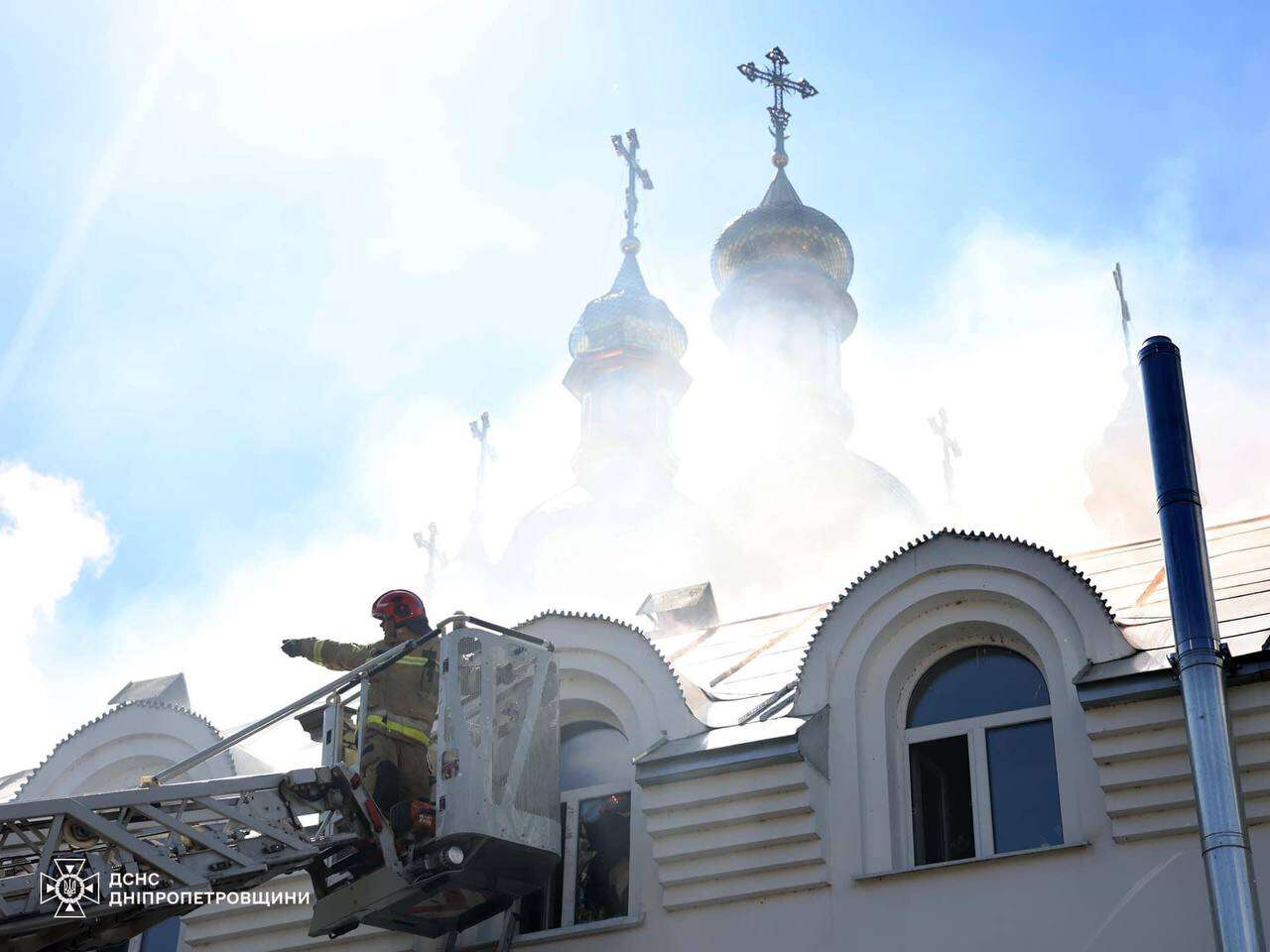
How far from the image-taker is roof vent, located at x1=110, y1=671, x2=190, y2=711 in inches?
641

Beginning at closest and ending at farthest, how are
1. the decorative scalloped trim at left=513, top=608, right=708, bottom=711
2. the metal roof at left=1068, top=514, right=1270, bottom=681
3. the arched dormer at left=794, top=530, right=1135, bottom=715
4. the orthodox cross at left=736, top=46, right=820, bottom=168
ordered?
the metal roof at left=1068, top=514, right=1270, bottom=681
the arched dormer at left=794, top=530, right=1135, bottom=715
the decorative scalloped trim at left=513, top=608, right=708, bottom=711
the orthodox cross at left=736, top=46, right=820, bottom=168

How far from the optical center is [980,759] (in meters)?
11.1

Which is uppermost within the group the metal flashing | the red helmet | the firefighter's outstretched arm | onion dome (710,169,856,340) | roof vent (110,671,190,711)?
onion dome (710,169,856,340)

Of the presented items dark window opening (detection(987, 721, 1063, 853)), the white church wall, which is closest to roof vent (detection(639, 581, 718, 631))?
dark window opening (detection(987, 721, 1063, 853))

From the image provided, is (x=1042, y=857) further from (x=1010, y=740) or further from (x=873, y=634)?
(x=873, y=634)

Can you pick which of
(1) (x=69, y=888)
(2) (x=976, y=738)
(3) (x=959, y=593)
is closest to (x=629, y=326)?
(3) (x=959, y=593)

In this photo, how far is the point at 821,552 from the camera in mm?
36750

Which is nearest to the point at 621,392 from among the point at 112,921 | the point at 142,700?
the point at 142,700

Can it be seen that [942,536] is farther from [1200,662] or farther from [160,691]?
[160,691]

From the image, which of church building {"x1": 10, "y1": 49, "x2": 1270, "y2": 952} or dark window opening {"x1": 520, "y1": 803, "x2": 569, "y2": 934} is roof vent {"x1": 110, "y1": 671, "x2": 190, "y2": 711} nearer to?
church building {"x1": 10, "y1": 49, "x2": 1270, "y2": 952}

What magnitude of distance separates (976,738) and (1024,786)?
487 millimetres

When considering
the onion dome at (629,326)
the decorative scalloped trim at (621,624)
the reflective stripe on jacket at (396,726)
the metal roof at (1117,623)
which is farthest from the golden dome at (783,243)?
the reflective stripe on jacket at (396,726)

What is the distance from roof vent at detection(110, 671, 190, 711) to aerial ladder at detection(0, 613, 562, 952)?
18.3 feet

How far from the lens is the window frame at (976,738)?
35.3 ft
